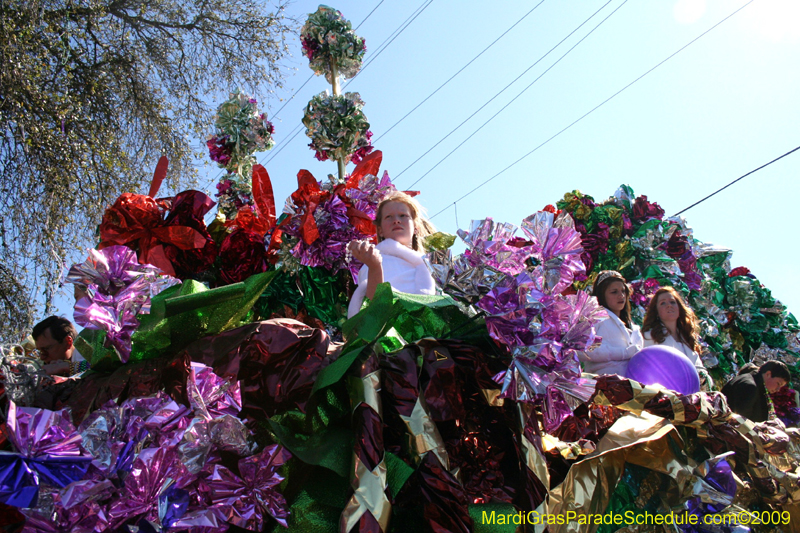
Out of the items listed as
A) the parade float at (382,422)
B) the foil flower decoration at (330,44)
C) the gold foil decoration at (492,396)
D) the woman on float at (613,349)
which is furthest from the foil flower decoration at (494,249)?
the foil flower decoration at (330,44)

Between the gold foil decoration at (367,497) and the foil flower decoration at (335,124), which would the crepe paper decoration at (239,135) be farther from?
the gold foil decoration at (367,497)

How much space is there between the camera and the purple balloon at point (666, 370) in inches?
75.2

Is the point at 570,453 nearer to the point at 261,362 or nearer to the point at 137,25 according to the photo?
the point at 261,362

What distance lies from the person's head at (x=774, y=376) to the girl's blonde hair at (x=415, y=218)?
248 centimetres

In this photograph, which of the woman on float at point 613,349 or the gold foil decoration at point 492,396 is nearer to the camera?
the gold foil decoration at point 492,396

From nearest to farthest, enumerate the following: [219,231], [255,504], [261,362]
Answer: [255,504], [261,362], [219,231]

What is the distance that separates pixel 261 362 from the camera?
1225 millimetres

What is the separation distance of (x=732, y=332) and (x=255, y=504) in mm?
4003

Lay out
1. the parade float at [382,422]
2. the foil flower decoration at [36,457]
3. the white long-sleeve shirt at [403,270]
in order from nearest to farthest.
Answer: the foil flower decoration at [36,457]
the parade float at [382,422]
the white long-sleeve shirt at [403,270]

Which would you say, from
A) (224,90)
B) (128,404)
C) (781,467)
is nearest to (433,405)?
(128,404)

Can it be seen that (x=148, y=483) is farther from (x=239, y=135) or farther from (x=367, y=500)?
(x=239, y=135)

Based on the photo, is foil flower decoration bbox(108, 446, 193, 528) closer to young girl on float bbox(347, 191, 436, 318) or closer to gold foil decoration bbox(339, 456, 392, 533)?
gold foil decoration bbox(339, 456, 392, 533)

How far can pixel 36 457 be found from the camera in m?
0.96

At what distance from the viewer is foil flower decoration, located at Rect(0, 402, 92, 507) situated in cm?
93
